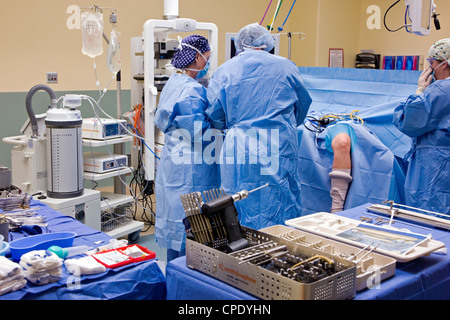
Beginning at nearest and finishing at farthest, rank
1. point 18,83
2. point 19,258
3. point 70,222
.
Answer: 1. point 19,258
2. point 70,222
3. point 18,83

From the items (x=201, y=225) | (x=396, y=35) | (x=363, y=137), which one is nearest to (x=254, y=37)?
(x=363, y=137)

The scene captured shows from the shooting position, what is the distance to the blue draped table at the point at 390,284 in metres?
1.40

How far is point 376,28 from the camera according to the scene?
264 inches

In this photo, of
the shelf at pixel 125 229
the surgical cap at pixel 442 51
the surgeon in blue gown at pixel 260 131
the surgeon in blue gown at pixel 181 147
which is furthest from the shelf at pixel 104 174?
the surgical cap at pixel 442 51

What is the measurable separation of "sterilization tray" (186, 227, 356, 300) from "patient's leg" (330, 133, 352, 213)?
156cm

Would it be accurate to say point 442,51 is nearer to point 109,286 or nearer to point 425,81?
point 425,81

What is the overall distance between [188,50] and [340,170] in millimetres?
1221

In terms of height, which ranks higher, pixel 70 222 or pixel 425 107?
pixel 425 107

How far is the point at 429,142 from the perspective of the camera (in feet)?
9.08

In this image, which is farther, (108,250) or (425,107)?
(425,107)
